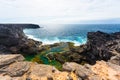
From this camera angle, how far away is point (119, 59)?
32219 mm

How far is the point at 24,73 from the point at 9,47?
45.4m

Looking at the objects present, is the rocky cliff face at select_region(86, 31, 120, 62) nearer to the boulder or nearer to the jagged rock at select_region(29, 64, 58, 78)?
the jagged rock at select_region(29, 64, 58, 78)

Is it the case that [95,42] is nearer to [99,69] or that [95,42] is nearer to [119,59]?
[119,59]

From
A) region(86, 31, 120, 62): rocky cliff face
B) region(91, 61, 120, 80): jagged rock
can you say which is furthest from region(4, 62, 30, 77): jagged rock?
region(86, 31, 120, 62): rocky cliff face

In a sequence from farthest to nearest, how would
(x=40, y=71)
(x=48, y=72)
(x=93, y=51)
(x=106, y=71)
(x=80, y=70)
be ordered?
1. (x=93, y=51)
2. (x=106, y=71)
3. (x=80, y=70)
4. (x=40, y=71)
5. (x=48, y=72)

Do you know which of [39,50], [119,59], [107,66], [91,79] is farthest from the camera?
[39,50]

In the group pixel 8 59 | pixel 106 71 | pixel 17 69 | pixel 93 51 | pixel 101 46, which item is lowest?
pixel 93 51

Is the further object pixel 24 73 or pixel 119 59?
pixel 119 59

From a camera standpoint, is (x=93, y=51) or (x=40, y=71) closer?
(x=40, y=71)

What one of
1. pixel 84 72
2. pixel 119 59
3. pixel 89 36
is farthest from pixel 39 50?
pixel 84 72

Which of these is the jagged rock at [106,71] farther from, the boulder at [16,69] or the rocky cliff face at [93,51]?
the rocky cliff face at [93,51]

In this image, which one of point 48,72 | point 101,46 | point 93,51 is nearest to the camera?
point 48,72

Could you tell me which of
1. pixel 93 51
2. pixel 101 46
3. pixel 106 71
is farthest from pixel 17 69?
pixel 93 51

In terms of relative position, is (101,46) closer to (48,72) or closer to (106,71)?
(106,71)
